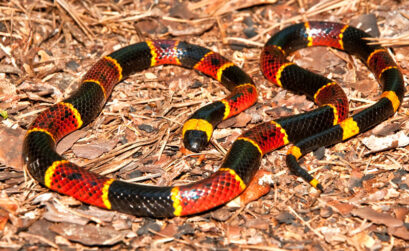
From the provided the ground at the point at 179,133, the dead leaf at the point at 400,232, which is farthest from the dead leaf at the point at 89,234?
the dead leaf at the point at 400,232

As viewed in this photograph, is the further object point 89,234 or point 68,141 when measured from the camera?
point 68,141

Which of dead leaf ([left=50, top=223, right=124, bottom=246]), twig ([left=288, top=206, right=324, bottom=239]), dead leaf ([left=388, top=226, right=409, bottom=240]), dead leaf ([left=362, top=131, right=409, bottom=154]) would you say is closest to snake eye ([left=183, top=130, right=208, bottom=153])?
twig ([left=288, top=206, right=324, bottom=239])

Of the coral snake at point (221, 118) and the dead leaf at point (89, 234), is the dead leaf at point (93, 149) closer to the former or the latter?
the coral snake at point (221, 118)

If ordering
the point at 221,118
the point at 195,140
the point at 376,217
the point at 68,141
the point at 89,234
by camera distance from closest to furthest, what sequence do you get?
the point at 89,234 → the point at 376,217 → the point at 195,140 → the point at 68,141 → the point at 221,118

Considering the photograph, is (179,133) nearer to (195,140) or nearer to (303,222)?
(195,140)

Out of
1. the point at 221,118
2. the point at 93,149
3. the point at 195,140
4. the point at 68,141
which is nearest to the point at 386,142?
the point at 221,118

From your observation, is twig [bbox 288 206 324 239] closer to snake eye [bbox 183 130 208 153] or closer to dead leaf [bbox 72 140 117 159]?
snake eye [bbox 183 130 208 153]
